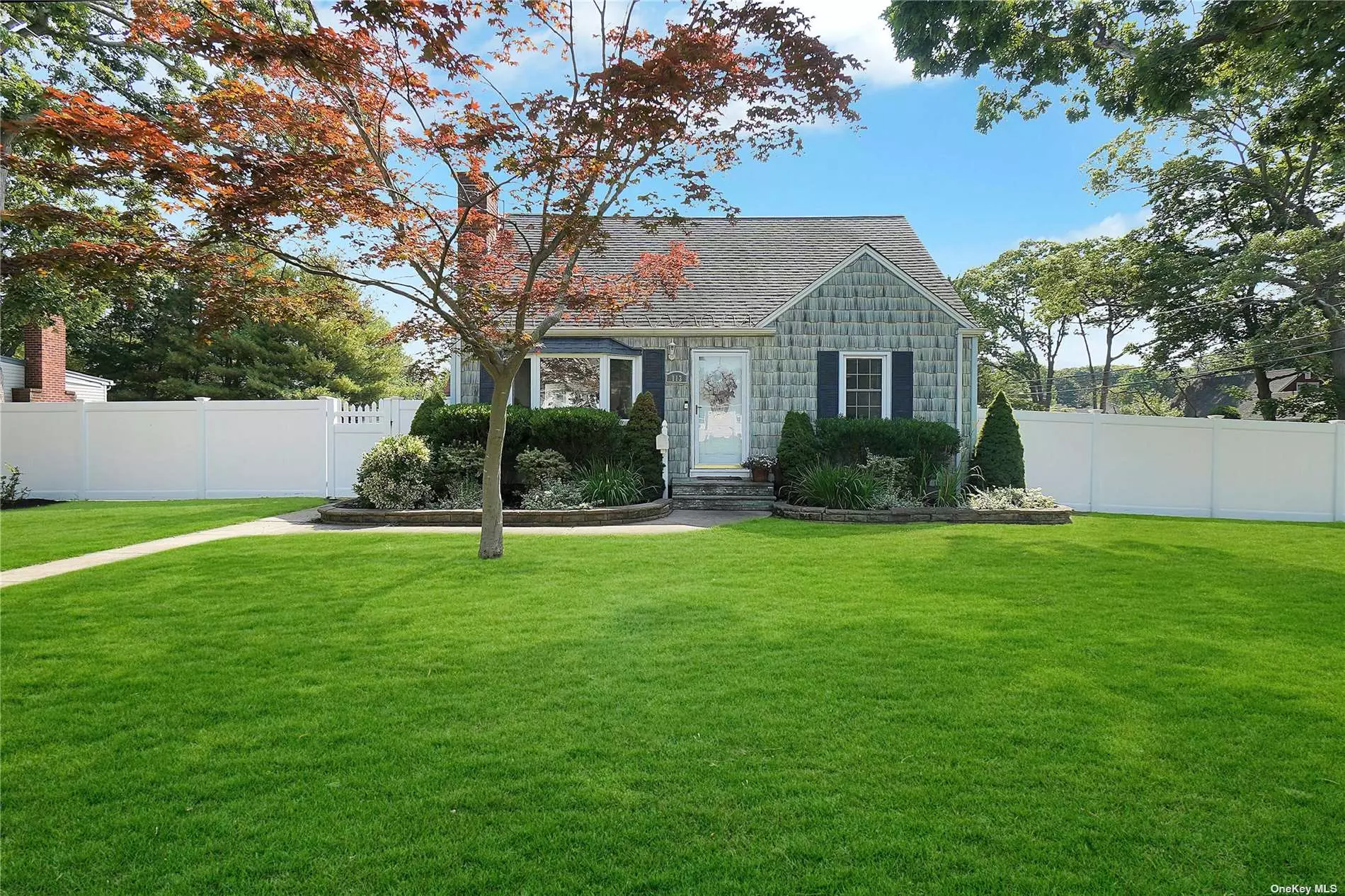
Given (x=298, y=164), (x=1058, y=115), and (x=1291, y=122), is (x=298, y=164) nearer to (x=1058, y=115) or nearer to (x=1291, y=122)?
(x=1291, y=122)

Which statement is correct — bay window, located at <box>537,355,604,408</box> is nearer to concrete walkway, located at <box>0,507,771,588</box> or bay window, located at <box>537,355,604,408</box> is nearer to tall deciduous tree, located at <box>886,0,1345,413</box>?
concrete walkway, located at <box>0,507,771,588</box>

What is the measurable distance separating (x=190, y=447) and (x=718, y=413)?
1052cm

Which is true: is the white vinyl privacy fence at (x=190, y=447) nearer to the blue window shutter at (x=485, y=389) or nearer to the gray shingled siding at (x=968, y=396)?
the blue window shutter at (x=485, y=389)

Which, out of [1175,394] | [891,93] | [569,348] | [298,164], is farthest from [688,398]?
[1175,394]

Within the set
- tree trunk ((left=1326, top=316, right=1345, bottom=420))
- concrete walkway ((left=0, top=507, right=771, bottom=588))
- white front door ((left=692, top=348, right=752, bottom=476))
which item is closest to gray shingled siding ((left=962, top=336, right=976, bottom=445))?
white front door ((left=692, top=348, right=752, bottom=476))

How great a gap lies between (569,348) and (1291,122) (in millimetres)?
10725

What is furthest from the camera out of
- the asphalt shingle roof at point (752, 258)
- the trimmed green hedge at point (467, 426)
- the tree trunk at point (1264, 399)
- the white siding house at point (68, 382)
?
the tree trunk at point (1264, 399)

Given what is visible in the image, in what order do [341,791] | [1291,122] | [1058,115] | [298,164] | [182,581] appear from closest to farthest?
[341,791]
[298,164]
[182,581]
[1291,122]
[1058,115]

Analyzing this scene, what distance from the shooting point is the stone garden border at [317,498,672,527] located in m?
10.2

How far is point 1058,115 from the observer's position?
506 inches

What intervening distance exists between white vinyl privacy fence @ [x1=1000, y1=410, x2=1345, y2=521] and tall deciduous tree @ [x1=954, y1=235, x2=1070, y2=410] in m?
21.3

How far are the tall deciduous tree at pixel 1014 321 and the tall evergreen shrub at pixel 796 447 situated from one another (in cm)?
2437

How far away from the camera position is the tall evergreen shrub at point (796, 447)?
12305 millimetres

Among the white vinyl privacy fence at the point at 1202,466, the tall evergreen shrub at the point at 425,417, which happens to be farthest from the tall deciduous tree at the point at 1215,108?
the tall evergreen shrub at the point at 425,417
